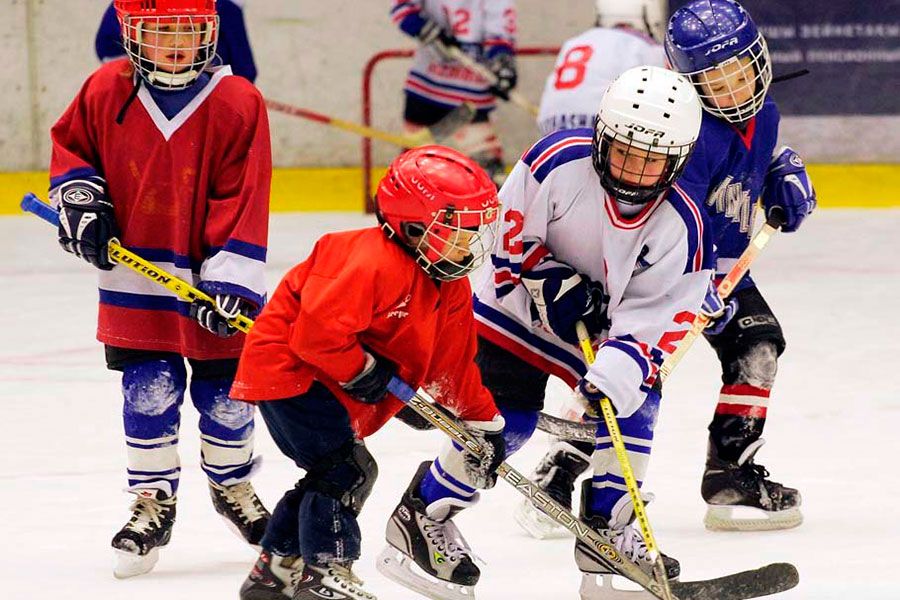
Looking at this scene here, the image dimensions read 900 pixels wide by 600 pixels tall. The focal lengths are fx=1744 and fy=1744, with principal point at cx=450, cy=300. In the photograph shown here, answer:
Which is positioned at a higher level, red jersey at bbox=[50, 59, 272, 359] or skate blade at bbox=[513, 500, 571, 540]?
red jersey at bbox=[50, 59, 272, 359]

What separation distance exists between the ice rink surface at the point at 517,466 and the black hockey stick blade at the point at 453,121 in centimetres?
178

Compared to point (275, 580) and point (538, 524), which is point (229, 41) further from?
point (275, 580)

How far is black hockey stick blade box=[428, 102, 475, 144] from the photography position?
6980 mm

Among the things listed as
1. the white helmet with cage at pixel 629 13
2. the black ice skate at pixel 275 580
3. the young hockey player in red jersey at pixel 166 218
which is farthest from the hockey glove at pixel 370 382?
the white helmet with cage at pixel 629 13

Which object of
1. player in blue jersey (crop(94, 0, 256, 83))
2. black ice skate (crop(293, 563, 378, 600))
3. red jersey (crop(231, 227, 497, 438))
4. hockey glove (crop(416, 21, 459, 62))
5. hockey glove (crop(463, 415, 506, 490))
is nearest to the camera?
red jersey (crop(231, 227, 497, 438))

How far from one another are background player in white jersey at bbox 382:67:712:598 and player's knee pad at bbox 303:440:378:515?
259mm

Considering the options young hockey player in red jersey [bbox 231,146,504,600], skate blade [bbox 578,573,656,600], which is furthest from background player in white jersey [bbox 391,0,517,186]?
young hockey player in red jersey [bbox 231,146,504,600]

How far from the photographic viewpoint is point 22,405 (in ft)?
13.8

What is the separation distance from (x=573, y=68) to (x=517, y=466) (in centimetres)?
173

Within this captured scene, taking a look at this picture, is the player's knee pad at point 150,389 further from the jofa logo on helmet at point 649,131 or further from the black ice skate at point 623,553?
the jofa logo on helmet at point 649,131

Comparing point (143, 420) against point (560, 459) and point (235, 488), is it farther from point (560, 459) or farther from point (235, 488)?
point (560, 459)

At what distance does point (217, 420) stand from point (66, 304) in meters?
2.61

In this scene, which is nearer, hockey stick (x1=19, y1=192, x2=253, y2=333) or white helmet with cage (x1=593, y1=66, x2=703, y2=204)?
white helmet with cage (x1=593, y1=66, x2=703, y2=204)

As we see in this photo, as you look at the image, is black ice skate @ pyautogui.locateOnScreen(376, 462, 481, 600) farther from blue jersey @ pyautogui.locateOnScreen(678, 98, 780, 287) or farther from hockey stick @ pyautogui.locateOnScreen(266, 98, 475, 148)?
hockey stick @ pyautogui.locateOnScreen(266, 98, 475, 148)
